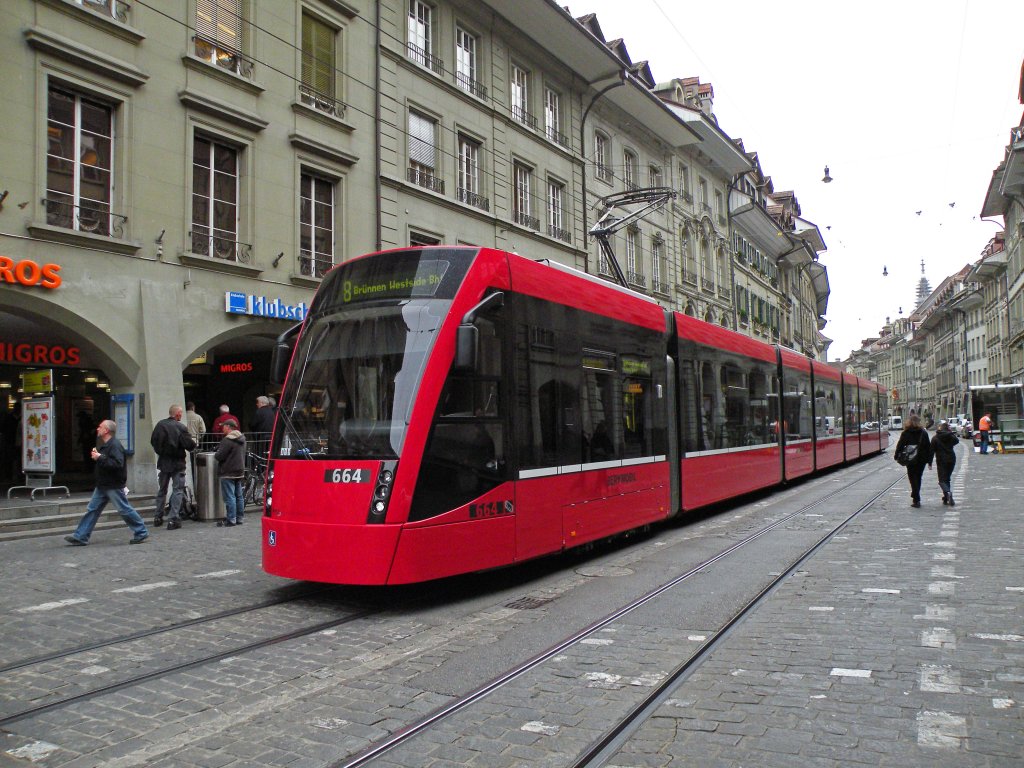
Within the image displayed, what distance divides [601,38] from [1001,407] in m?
27.0

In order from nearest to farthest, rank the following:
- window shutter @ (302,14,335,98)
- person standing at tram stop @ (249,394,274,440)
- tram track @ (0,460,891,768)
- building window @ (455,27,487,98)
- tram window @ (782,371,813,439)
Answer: tram track @ (0,460,891,768) < person standing at tram stop @ (249,394,274,440) < window shutter @ (302,14,335,98) < tram window @ (782,371,813,439) < building window @ (455,27,487,98)

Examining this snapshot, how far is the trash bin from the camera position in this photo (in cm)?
1309

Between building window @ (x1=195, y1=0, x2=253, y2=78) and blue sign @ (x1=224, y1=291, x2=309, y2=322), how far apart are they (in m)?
4.23

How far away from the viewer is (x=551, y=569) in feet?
28.2

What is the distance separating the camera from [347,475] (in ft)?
21.7

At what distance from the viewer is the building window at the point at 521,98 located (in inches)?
927

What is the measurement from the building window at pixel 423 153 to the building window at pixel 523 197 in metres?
3.32

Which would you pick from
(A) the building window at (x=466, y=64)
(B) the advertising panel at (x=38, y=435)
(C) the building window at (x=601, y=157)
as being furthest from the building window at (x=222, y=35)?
(C) the building window at (x=601, y=157)

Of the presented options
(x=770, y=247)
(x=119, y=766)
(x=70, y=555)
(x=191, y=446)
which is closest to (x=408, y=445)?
(x=119, y=766)

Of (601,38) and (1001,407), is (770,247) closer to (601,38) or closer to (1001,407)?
(1001,407)

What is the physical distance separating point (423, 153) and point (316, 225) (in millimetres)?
4042

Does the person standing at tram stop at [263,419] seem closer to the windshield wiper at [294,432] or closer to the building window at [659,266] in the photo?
the windshield wiper at [294,432]

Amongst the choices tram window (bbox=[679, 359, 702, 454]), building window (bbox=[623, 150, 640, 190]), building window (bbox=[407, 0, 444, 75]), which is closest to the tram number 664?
tram window (bbox=[679, 359, 702, 454])

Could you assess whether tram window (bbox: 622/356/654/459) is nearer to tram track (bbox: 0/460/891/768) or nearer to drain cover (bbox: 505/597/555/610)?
tram track (bbox: 0/460/891/768)
